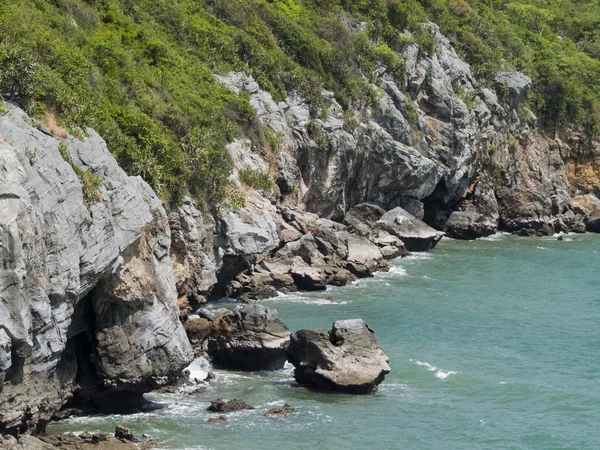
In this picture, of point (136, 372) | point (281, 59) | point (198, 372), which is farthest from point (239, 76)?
point (136, 372)

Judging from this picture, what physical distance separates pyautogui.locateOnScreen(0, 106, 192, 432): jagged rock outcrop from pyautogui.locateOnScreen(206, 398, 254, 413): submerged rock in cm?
210

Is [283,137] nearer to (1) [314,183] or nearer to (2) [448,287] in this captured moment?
(1) [314,183]

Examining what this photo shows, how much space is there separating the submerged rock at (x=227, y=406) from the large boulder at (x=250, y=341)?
558 cm

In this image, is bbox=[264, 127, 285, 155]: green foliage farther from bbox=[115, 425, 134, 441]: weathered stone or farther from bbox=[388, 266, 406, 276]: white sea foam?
bbox=[115, 425, 134, 441]: weathered stone

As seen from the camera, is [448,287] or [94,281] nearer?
[94,281]

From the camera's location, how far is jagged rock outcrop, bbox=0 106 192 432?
28594 millimetres

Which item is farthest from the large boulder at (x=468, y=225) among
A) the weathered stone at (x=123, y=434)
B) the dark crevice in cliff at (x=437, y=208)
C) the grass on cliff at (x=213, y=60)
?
the weathered stone at (x=123, y=434)

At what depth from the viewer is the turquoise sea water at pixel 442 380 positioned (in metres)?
34.9

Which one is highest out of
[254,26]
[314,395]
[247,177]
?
[254,26]

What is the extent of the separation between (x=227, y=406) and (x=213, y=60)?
40312 mm

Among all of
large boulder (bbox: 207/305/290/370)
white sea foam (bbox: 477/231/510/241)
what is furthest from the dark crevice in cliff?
large boulder (bbox: 207/305/290/370)

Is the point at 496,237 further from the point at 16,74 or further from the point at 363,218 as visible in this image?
the point at 16,74

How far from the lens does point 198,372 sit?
42.0 meters

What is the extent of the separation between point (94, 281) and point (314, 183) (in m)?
41.7
